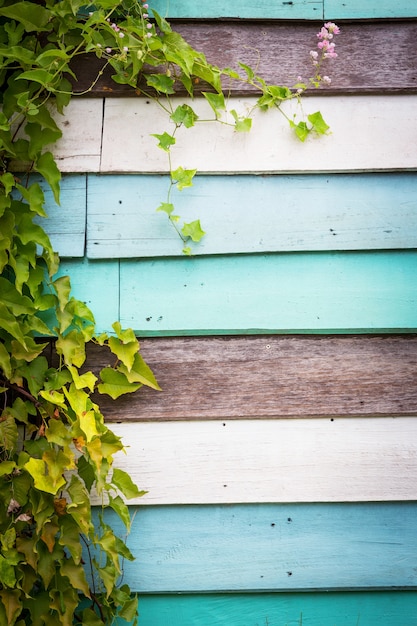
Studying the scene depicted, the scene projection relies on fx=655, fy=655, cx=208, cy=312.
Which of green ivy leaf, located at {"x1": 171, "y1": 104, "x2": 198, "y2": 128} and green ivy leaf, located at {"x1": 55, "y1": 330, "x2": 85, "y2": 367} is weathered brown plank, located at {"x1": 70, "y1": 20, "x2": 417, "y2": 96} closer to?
green ivy leaf, located at {"x1": 171, "y1": 104, "x2": 198, "y2": 128}

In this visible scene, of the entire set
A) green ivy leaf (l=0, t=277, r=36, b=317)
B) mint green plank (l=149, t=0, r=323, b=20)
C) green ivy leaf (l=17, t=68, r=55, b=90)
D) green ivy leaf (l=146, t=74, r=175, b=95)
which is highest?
mint green plank (l=149, t=0, r=323, b=20)

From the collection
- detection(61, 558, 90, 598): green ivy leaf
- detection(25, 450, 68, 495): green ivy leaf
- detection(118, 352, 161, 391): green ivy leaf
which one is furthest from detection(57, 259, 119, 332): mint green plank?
detection(61, 558, 90, 598): green ivy leaf

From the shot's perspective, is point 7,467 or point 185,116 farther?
point 185,116

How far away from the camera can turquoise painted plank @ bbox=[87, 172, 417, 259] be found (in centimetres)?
156

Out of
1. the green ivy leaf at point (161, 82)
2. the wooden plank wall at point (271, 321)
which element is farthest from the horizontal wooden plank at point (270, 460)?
the green ivy leaf at point (161, 82)

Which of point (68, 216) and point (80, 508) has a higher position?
point (68, 216)

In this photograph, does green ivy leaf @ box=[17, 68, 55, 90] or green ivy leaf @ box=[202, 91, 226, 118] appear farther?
green ivy leaf @ box=[202, 91, 226, 118]

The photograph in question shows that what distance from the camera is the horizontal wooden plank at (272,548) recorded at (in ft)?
5.09

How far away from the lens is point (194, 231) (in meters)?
1.53

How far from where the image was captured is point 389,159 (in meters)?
1.57

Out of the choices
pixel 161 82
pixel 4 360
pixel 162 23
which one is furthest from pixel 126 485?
pixel 162 23

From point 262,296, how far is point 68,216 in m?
0.50

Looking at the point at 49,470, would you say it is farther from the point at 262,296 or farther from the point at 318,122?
the point at 318,122

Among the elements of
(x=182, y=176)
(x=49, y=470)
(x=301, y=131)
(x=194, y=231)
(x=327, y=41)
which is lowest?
(x=49, y=470)
